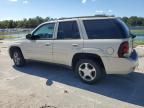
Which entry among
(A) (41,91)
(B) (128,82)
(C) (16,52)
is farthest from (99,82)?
(C) (16,52)

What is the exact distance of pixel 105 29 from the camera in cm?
510

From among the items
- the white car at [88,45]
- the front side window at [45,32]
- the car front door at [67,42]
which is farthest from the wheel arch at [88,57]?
the front side window at [45,32]

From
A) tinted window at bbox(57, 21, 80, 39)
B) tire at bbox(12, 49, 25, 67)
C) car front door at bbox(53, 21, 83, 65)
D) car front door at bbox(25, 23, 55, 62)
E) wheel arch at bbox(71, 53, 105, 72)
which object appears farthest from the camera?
tire at bbox(12, 49, 25, 67)

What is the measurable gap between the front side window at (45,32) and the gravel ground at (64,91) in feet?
4.12

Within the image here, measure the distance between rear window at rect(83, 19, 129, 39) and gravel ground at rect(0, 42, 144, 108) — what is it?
1378 mm

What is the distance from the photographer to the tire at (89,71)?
209 inches

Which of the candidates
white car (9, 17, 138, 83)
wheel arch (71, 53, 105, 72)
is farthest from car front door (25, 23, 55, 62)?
wheel arch (71, 53, 105, 72)

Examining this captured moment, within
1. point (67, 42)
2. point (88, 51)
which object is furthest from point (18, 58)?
point (88, 51)

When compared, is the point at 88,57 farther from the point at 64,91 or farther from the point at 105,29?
the point at 64,91

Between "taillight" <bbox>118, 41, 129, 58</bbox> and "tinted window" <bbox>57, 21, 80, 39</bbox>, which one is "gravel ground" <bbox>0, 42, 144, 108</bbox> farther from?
"tinted window" <bbox>57, 21, 80, 39</bbox>

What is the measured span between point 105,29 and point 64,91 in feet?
6.26

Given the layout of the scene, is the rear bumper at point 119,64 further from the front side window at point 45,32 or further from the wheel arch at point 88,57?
the front side window at point 45,32

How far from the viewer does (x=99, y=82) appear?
221 inches

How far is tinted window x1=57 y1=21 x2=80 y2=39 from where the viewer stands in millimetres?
5695
